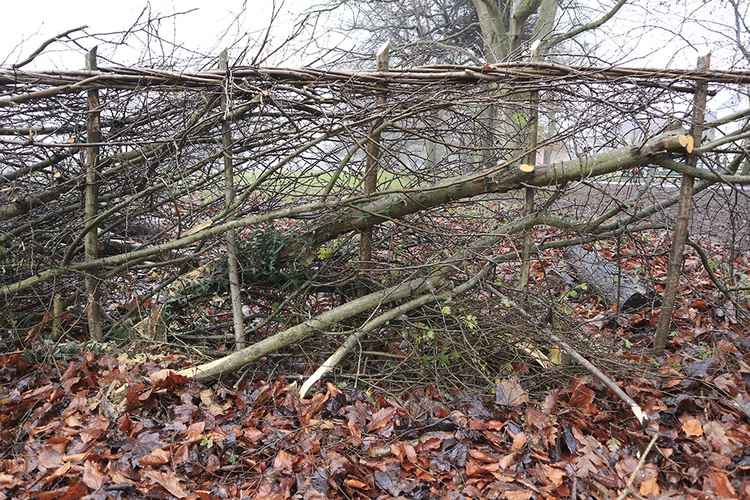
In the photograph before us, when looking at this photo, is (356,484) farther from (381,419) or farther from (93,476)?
(93,476)

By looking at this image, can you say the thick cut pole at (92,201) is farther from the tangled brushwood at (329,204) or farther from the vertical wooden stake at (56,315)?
the vertical wooden stake at (56,315)

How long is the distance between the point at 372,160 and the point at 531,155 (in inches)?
46.0

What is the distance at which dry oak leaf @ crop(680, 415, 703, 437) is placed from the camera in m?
2.75

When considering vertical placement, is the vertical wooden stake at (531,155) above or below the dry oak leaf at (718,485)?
above

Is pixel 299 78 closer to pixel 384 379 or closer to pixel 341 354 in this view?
pixel 341 354

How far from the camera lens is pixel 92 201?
12.3 ft

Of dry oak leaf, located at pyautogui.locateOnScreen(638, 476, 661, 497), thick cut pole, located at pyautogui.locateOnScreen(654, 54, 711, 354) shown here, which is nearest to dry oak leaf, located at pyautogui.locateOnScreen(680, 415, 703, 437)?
dry oak leaf, located at pyautogui.locateOnScreen(638, 476, 661, 497)

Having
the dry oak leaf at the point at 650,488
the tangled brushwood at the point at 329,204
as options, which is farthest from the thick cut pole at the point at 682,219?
the dry oak leaf at the point at 650,488

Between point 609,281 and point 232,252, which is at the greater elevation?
point 232,252

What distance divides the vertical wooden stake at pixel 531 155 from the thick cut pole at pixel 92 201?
121 inches

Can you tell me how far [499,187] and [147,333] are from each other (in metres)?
2.92

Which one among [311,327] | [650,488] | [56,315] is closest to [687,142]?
[650,488]

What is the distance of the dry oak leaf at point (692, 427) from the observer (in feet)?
9.02

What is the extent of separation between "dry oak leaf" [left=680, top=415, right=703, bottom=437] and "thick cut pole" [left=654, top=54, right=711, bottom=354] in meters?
1.10
